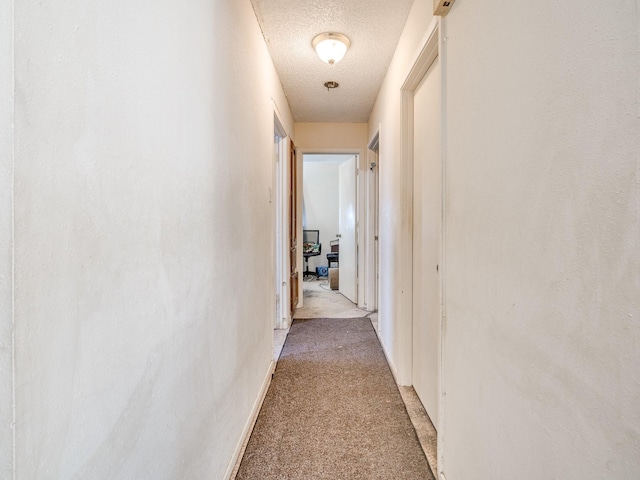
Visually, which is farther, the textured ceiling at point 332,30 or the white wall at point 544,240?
the textured ceiling at point 332,30

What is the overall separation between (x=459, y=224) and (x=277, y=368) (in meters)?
1.88

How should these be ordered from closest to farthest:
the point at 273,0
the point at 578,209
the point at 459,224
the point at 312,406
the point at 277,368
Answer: the point at 578,209
the point at 459,224
the point at 273,0
the point at 312,406
the point at 277,368

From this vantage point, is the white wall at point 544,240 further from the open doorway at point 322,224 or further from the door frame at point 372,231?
the open doorway at point 322,224

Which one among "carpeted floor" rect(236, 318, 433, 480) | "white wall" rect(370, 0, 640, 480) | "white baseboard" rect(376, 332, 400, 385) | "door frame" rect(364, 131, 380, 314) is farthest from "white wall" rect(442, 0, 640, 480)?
"door frame" rect(364, 131, 380, 314)

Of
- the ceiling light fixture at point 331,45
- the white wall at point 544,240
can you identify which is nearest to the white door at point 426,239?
the white wall at point 544,240

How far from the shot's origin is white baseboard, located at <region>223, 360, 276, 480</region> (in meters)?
1.41

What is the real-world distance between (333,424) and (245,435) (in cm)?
48

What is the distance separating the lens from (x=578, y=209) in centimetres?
61

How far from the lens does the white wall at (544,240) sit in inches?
20.6

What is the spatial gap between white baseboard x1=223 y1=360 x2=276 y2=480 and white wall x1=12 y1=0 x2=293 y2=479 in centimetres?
6

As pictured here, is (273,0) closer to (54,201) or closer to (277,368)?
(54,201)

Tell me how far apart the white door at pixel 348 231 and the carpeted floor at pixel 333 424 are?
174cm

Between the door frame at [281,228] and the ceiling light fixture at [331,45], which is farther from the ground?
the ceiling light fixture at [331,45]

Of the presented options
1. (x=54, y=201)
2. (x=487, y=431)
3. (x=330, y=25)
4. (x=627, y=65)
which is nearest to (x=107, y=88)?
(x=54, y=201)
